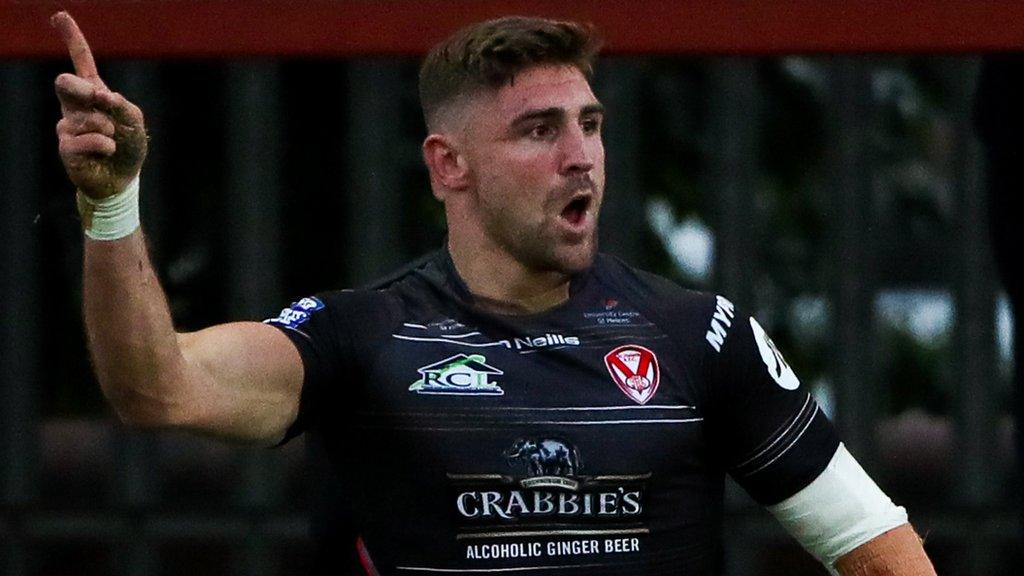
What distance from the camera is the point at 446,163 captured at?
116 inches

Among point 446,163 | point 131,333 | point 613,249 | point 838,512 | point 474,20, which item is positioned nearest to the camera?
point 131,333

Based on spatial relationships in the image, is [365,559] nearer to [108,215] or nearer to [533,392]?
[533,392]

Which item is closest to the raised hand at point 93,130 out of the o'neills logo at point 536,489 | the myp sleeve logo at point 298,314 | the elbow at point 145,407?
the elbow at point 145,407

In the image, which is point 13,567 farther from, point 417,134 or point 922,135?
point 922,135

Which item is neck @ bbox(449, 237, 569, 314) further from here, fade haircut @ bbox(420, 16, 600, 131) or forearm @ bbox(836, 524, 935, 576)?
forearm @ bbox(836, 524, 935, 576)

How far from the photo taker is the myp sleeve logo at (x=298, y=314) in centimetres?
274

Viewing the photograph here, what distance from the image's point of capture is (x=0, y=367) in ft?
14.8

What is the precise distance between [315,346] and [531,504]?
384 millimetres

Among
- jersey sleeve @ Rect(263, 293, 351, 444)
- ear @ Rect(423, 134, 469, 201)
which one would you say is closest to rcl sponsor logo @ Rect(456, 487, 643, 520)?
jersey sleeve @ Rect(263, 293, 351, 444)

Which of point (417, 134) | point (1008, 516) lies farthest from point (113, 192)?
point (1008, 516)

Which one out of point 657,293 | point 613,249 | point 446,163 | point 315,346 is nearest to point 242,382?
point 315,346

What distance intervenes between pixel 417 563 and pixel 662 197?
1879 mm

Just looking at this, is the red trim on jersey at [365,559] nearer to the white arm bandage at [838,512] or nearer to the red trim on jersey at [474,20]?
the white arm bandage at [838,512]

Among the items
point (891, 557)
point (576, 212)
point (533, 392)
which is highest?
point (576, 212)
